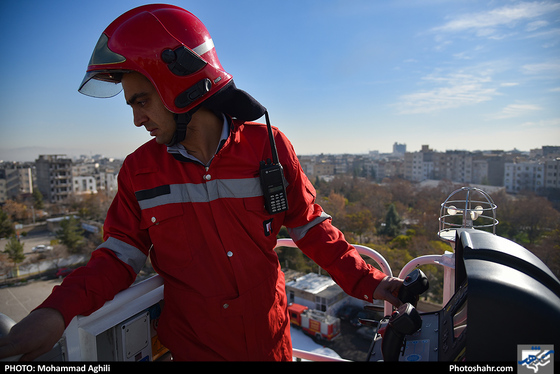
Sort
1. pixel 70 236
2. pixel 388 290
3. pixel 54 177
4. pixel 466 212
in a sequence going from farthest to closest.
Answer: pixel 54 177 → pixel 70 236 → pixel 466 212 → pixel 388 290

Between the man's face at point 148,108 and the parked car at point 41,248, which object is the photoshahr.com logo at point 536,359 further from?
the parked car at point 41,248

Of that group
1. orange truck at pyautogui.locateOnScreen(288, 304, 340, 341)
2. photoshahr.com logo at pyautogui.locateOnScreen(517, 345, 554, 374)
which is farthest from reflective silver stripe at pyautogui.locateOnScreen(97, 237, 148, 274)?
orange truck at pyautogui.locateOnScreen(288, 304, 340, 341)

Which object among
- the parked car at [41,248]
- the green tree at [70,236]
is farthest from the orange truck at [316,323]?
the parked car at [41,248]

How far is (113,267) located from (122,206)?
0.26 m

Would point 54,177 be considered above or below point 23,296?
above

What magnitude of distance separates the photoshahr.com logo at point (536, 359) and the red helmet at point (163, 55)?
1.38m

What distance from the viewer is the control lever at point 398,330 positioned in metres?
1.00

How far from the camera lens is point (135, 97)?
150 cm

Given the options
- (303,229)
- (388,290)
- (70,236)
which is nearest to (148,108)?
(303,229)

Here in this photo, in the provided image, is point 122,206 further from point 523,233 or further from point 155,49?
point 523,233

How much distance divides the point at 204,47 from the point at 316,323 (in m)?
5.84

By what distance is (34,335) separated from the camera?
1082mm

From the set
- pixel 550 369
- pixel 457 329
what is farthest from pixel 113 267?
pixel 550 369

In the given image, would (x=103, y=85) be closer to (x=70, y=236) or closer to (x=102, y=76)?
(x=102, y=76)
